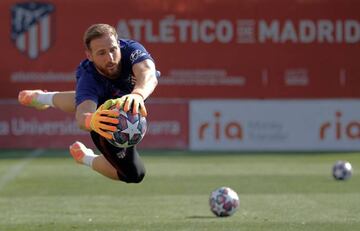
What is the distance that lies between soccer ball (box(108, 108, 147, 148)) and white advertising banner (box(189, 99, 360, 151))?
60.6 ft

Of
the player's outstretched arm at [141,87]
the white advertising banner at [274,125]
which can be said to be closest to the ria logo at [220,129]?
the white advertising banner at [274,125]

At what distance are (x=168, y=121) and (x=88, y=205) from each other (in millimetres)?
13798

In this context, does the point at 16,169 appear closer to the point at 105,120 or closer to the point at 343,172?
the point at 343,172

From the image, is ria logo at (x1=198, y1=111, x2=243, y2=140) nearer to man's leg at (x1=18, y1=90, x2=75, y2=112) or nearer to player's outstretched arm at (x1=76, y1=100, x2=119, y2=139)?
man's leg at (x1=18, y1=90, x2=75, y2=112)

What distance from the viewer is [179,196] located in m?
15.9

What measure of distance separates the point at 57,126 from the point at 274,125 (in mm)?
5659

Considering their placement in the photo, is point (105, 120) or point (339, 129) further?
point (339, 129)

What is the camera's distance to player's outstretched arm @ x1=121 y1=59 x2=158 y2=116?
9172 millimetres

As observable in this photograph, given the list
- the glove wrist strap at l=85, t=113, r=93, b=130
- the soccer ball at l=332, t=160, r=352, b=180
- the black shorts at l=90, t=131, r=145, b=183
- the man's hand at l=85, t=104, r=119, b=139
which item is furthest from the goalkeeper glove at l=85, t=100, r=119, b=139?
the soccer ball at l=332, t=160, r=352, b=180

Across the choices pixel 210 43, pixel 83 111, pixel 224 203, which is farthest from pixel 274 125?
pixel 83 111

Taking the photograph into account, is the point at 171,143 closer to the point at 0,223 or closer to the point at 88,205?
the point at 88,205

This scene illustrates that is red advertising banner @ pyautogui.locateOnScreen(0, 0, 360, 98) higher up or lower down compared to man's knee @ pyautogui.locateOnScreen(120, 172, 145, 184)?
higher up

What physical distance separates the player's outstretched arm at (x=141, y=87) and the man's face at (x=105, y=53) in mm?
218

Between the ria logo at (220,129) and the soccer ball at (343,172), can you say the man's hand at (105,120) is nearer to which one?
the soccer ball at (343,172)
